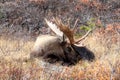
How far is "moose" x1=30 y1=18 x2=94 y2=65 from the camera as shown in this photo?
8156mm

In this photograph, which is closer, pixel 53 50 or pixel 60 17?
Result: pixel 53 50

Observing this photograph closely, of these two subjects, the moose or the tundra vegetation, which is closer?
the moose

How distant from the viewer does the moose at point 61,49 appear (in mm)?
8156

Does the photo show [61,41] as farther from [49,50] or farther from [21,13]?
[21,13]

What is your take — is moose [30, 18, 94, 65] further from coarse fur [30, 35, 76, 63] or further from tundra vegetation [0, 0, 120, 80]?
Answer: tundra vegetation [0, 0, 120, 80]

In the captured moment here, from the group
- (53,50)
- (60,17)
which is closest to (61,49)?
(53,50)

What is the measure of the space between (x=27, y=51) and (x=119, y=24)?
644 centimetres

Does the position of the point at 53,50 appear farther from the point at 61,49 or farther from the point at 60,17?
the point at 60,17

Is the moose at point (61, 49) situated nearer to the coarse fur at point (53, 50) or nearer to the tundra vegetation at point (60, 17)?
the coarse fur at point (53, 50)

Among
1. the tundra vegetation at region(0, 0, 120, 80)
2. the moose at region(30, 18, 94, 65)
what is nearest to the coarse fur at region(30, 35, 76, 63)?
the moose at region(30, 18, 94, 65)

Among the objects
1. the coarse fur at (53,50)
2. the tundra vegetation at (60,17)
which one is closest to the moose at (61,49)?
the coarse fur at (53,50)

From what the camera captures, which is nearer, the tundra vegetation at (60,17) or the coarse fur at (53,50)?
the coarse fur at (53,50)

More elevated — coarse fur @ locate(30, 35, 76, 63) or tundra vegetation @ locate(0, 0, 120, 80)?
coarse fur @ locate(30, 35, 76, 63)

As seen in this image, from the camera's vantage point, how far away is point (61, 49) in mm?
8312
